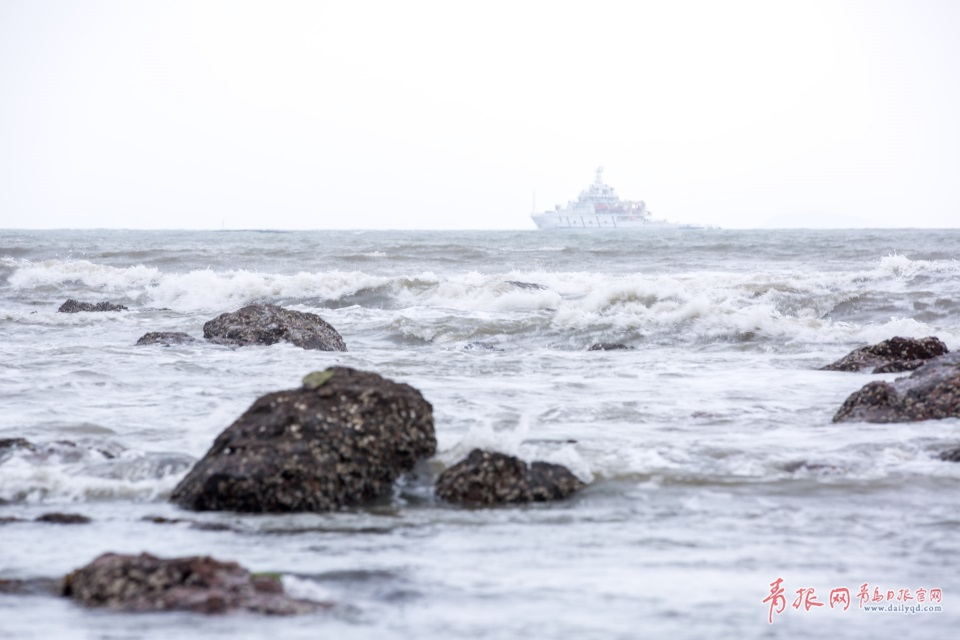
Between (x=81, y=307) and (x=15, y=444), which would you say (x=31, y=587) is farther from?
(x=81, y=307)

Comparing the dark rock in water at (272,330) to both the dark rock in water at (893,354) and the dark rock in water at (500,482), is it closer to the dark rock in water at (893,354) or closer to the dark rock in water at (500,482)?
the dark rock in water at (893,354)

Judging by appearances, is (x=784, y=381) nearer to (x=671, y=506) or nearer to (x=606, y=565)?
(x=671, y=506)

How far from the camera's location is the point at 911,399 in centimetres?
605

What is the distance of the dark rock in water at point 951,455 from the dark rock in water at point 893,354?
335 cm

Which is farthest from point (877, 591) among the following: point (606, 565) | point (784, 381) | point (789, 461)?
point (784, 381)

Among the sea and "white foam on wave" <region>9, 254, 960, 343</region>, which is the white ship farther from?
the sea

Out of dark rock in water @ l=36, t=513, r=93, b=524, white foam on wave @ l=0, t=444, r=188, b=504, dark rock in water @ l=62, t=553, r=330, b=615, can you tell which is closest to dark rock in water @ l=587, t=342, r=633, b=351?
white foam on wave @ l=0, t=444, r=188, b=504

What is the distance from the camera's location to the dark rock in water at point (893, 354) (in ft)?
27.6

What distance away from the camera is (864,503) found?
14.0 ft

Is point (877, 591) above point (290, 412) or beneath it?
beneath

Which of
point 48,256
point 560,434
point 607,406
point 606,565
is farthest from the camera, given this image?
point 48,256

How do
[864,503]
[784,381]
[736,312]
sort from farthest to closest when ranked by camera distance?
1. [736,312]
2. [784,381]
3. [864,503]

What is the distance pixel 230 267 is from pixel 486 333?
15937mm

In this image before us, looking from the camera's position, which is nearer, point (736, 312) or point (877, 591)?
point (877, 591)
